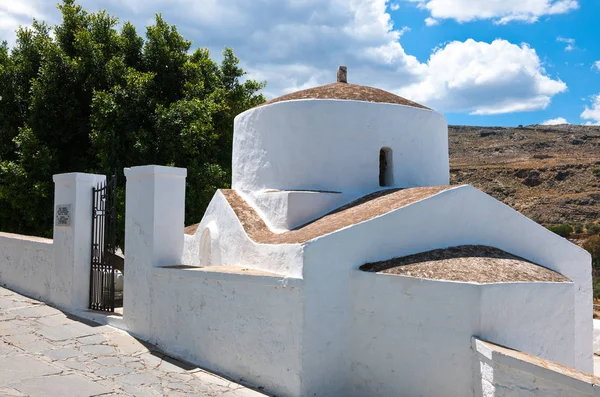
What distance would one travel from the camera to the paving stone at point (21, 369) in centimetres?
562

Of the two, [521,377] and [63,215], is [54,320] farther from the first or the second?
[521,377]

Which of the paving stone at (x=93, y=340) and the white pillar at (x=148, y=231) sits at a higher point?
the white pillar at (x=148, y=231)

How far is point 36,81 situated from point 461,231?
1218 centimetres

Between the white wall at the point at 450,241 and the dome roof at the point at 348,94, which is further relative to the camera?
the dome roof at the point at 348,94

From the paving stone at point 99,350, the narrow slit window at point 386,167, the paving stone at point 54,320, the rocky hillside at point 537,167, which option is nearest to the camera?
the paving stone at point 99,350

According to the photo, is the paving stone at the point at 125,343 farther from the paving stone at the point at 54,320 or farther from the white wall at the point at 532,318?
the white wall at the point at 532,318

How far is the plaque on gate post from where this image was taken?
8555 millimetres

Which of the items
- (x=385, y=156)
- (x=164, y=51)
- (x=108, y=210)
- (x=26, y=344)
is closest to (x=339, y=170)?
(x=385, y=156)

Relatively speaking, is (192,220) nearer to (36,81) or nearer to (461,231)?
(36,81)

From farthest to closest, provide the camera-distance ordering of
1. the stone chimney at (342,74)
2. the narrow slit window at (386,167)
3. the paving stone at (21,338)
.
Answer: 1. the stone chimney at (342,74)
2. the narrow slit window at (386,167)
3. the paving stone at (21,338)

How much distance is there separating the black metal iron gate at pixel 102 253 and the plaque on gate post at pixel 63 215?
0.39m

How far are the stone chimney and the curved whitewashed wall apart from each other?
1897 mm

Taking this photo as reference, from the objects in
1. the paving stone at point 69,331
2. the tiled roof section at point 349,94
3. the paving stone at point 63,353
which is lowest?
the paving stone at point 63,353

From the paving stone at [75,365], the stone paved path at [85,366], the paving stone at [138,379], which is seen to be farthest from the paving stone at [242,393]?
the paving stone at [75,365]
